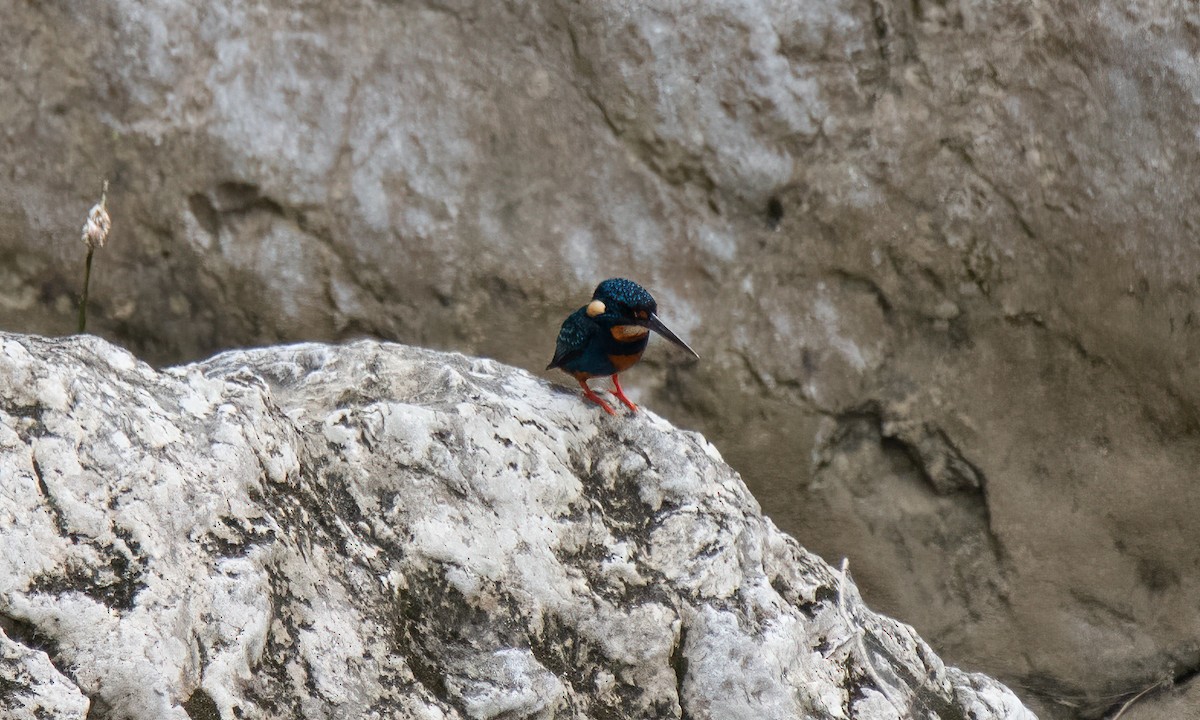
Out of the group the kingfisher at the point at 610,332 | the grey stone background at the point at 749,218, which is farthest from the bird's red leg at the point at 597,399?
the grey stone background at the point at 749,218

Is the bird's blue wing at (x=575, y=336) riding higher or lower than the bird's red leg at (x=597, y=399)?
higher

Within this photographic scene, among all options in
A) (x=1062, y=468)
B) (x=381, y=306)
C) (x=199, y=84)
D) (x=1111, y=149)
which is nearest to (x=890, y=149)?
(x=1111, y=149)

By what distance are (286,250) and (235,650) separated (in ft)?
9.95

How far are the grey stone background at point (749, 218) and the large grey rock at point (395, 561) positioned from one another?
160cm

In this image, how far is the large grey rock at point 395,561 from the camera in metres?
2.13

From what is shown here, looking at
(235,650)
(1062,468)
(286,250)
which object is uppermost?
(235,650)

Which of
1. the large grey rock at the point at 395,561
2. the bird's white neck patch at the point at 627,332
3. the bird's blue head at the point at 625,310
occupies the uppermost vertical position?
the bird's blue head at the point at 625,310

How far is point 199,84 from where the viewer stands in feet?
16.0

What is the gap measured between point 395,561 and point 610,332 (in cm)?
114

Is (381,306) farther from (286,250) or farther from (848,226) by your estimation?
(848,226)

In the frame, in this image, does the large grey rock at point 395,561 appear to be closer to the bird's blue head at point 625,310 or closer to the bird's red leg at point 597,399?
the bird's red leg at point 597,399

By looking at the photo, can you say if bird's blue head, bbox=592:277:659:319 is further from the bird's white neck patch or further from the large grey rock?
the large grey rock

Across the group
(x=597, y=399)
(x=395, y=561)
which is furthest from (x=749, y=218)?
(x=395, y=561)

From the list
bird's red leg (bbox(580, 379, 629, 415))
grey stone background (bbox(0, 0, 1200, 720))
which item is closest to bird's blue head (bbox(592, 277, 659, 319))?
bird's red leg (bbox(580, 379, 629, 415))
